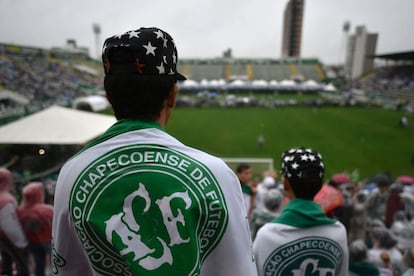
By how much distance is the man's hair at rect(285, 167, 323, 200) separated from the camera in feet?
6.27

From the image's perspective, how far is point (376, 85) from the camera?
154 feet

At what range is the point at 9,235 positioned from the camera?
11.3ft

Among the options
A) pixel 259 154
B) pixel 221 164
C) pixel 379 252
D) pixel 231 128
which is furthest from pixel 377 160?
pixel 221 164

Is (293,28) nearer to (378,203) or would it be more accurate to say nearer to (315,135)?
(315,135)

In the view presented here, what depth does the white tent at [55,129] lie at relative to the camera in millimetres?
7215

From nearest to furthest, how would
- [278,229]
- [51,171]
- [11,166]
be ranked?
[278,229], [11,166], [51,171]

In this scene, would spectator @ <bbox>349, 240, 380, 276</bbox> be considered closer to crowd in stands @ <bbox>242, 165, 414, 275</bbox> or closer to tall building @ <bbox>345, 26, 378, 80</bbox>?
crowd in stands @ <bbox>242, 165, 414, 275</bbox>

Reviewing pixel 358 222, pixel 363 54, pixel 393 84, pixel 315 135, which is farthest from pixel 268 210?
pixel 363 54

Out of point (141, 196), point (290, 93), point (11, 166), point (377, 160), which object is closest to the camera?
point (141, 196)

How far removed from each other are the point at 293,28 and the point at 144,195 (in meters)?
111

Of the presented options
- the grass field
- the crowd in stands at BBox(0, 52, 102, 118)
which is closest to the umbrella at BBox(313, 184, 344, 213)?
the grass field

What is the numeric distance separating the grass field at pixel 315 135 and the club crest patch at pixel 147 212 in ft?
37.1

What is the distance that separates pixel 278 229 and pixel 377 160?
1351 centimetres

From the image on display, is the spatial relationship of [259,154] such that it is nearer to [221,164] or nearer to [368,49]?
[221,164]
